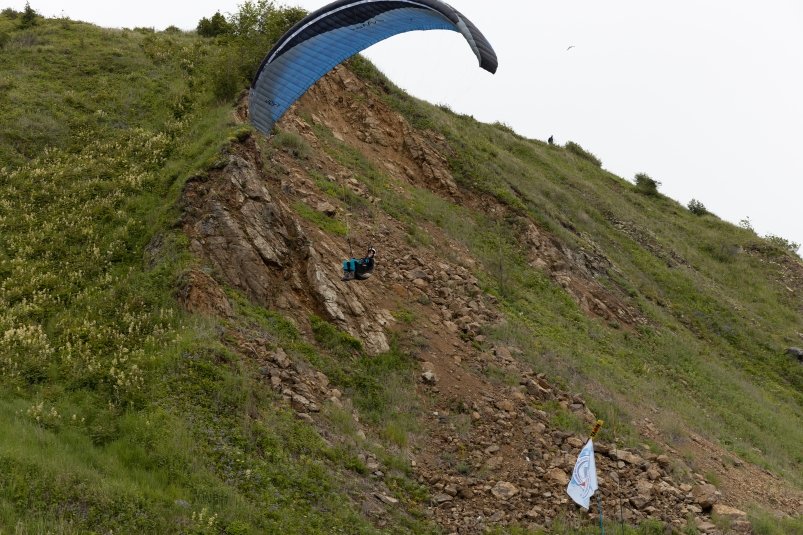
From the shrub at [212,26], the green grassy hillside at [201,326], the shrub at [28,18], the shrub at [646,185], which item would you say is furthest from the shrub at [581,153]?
the shrub at [28,18]

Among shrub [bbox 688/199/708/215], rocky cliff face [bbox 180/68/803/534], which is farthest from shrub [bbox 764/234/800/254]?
rocky cliff face [bbox 180/68/803/534]

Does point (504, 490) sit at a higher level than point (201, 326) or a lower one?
lower

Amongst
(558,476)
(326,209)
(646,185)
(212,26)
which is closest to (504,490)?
(558,476)

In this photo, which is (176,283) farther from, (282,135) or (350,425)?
(282,135)

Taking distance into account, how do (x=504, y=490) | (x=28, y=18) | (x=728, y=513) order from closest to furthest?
(x=504, y=490)
(x=728, y=513)
(x=28, y=18)

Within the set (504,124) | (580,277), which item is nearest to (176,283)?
(580,277)

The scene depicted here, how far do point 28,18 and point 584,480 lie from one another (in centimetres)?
2778

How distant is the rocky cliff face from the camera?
10328 mm

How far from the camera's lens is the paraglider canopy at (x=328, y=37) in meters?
11.2

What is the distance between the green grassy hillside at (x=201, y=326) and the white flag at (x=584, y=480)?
2256 mm

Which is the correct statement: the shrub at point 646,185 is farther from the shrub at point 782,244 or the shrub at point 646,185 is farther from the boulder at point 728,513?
the boulder at point 728,513

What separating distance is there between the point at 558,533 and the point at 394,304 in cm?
604

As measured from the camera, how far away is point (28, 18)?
26.6 m

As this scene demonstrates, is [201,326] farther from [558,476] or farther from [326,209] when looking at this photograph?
[558,476]
